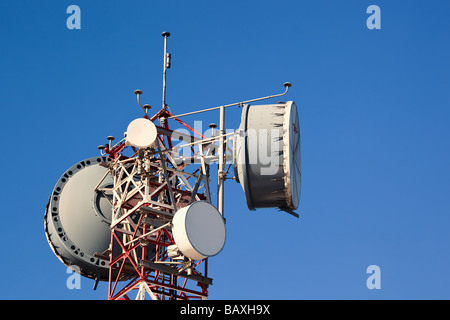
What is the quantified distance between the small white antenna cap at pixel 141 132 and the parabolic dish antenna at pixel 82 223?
6992mm

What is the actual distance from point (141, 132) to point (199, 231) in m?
6.00

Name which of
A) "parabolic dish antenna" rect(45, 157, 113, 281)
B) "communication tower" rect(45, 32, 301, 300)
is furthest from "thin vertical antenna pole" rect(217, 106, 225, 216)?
"parabolic dish antenna" rect(45, 157, 113, 281)

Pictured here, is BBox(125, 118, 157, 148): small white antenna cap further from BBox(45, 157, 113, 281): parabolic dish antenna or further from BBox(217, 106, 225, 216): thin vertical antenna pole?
BBox(45, 157, 113, 281): parabolic dish antenna

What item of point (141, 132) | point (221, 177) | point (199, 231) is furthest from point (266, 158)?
point (141, 132)

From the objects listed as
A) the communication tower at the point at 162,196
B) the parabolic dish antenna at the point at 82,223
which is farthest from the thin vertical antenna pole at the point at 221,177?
the parabolic dish antenna at the point at 82,223

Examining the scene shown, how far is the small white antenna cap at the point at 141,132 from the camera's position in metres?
41.7

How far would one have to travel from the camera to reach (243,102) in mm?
41938

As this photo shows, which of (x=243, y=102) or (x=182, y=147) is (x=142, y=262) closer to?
(x=182, y=147)

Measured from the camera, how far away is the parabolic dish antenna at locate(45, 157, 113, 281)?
48.4 metres

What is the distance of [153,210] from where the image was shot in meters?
42.7

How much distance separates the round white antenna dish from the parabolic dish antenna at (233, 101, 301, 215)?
1.75 m

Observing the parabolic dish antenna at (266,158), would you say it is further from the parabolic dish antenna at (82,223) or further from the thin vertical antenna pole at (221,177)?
the parabolic dish antenna at (82,223)
